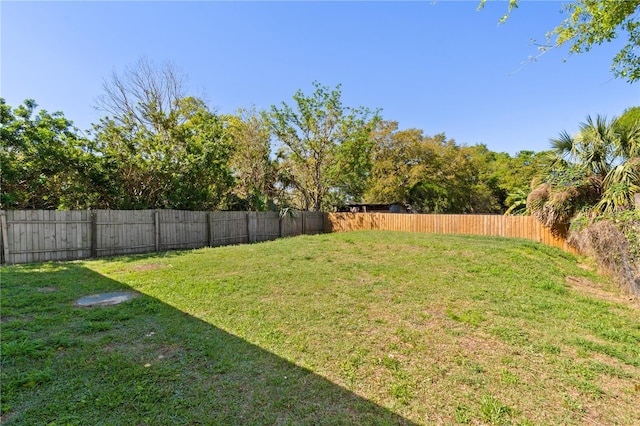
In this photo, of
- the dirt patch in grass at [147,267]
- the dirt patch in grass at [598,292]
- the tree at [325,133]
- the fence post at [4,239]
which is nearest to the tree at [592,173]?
the dirt patch in grass at [598,292]

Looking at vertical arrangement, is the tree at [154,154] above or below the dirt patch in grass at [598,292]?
above

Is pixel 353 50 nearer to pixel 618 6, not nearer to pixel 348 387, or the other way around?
pixel 618 6

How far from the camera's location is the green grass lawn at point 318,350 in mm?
1987

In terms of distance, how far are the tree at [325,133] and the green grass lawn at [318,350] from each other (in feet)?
36.0

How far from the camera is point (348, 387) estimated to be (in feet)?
7.40

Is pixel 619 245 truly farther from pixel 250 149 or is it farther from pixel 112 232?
pixel 250 149

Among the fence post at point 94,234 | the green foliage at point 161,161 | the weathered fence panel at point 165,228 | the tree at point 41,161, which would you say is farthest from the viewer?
the green foliage at point 161,161

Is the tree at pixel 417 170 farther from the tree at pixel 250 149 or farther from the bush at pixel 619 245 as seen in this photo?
the bush at pixel 619 245

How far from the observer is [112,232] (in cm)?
848

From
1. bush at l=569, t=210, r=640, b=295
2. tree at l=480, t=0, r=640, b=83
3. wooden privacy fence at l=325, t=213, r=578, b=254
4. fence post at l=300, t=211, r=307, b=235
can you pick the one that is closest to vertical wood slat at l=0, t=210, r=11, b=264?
fence post at l=300, t=211, r=307, b=235

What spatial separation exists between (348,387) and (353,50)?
10996mm

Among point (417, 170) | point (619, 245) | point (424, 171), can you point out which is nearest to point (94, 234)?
point (619, 245)

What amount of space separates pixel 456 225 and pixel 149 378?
40.0ft

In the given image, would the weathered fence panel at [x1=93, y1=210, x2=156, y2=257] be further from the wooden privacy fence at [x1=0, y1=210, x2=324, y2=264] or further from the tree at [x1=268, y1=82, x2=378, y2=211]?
the tree at [x1=268, y1=82, x2=378, y2=211]
